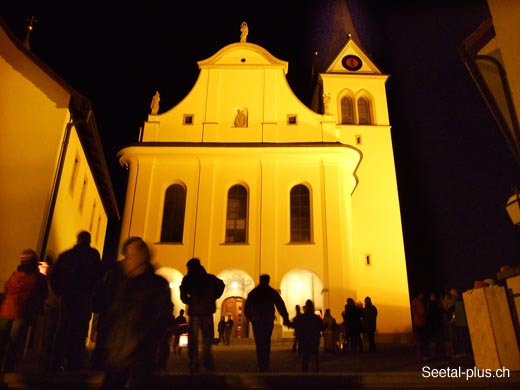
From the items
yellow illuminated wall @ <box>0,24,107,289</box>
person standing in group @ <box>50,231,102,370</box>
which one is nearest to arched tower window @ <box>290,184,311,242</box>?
yellow illuminated wall @ <box>0,24,107,289</box>

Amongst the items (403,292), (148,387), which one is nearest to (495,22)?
(148,387)

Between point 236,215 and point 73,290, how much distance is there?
15.3 metres

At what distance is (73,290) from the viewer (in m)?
6.44

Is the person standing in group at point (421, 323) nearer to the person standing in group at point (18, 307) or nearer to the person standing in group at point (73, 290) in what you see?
the person standing in group at point (73, 290)

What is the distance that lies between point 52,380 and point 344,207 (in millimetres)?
17223

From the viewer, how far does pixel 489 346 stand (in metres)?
6.69

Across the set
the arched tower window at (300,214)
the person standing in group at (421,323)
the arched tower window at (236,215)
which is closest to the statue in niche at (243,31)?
the arched tower window at (236,215)

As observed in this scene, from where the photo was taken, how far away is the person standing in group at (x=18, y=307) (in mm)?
6117

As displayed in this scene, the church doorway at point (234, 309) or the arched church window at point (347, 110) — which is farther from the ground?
the arched church window at point (347, 110)

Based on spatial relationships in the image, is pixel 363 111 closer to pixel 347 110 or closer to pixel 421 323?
pixel 347 110

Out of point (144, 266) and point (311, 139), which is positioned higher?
point (311, 139)

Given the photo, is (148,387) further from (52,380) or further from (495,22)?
(495,22)

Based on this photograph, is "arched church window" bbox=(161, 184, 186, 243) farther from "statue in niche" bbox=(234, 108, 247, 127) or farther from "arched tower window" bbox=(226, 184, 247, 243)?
"statue in niche" bbox=(234, 108, 247, 127)

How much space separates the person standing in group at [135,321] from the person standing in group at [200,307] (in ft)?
9.98
